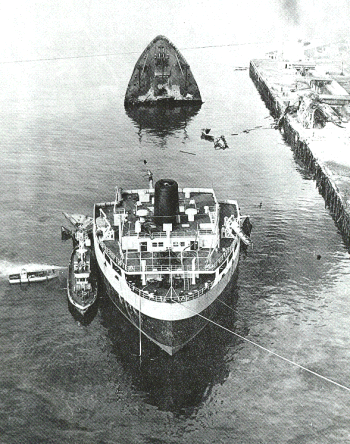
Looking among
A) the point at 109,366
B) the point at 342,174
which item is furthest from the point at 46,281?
the point at 342,174

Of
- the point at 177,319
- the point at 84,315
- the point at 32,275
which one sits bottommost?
the point at 84,315

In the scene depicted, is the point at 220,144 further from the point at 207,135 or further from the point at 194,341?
the point at 194,341

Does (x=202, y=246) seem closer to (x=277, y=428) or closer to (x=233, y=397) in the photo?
(x=233, y=397)

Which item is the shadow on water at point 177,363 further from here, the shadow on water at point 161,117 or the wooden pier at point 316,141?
the shadow on water at point 161,117

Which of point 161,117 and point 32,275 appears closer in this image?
point 32,275

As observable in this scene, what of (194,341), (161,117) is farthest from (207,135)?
(194,341)

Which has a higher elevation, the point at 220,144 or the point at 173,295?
the point at 220,144

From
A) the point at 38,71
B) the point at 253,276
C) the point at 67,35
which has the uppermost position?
the point at 67,35

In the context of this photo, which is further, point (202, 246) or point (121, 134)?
point (121, 134)
